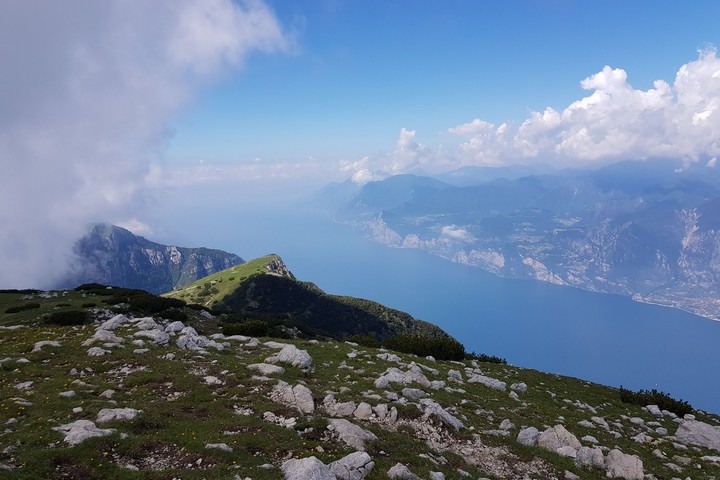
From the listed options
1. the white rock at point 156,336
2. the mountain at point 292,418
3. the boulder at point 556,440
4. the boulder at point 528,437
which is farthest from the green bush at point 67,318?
the boulder at point 556,440

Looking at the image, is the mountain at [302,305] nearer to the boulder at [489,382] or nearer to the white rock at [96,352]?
the boulder at [489,382]

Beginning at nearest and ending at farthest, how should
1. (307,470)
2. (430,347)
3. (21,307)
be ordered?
(307,470)
(430,347)
(21,307)

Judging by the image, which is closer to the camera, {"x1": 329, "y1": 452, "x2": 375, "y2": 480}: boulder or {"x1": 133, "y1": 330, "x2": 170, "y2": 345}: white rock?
{"x1": 329, "y1": 452, "x2": 375, "y2": 480}: boulder

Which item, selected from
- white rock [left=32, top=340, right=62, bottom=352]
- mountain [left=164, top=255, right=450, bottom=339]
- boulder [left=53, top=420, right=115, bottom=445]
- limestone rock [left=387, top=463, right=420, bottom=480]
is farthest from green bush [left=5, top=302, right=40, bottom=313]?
mountain [left=164, top=255, right=450, bottom=339]

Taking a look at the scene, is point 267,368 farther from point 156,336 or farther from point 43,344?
point 43,344

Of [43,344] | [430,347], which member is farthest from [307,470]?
[430,347]

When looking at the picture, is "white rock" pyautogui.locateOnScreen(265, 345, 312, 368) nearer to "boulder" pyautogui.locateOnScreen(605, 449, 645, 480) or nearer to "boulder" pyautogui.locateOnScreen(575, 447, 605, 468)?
"boulder" pyautogui.locateOnScreen(575, 447, 605, 468)
